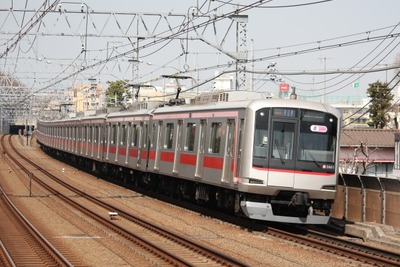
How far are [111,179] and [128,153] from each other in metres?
7.28

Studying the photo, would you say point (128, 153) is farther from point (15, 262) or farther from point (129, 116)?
point (15, 262)

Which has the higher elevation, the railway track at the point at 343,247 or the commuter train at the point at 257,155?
the commuter train at the point at 257,155

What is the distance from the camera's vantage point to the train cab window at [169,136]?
23.3 metres

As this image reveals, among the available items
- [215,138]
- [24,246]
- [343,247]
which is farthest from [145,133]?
[343,247]

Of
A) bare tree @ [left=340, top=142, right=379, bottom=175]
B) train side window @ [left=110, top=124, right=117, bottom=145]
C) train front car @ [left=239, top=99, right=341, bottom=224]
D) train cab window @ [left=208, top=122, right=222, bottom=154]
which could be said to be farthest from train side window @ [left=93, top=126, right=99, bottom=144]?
train front car @ [left=239, top=99, right=341, bottom=224]

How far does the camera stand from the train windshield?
1672 centimetres

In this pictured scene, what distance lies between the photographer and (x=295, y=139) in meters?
16.9

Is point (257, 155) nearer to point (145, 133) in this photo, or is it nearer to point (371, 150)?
point (145, 133)

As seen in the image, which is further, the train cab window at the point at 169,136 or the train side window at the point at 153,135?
the train side window at the point at 153,135

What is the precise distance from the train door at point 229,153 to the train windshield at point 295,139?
3.78 ft

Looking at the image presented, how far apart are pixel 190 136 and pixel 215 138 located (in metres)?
2.13

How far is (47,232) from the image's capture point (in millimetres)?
16531

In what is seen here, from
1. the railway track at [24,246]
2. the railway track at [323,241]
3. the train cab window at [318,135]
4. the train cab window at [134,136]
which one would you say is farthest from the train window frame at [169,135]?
the train cab window at [318,135]

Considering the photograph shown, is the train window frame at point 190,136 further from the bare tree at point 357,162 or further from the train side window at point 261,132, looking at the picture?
the bare tree at point 357,162
